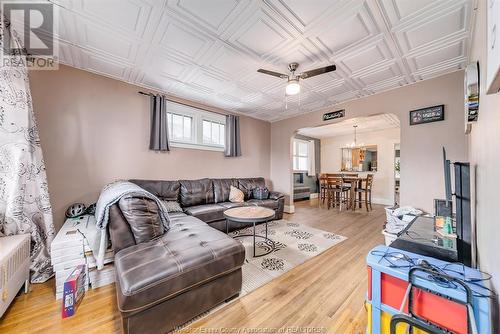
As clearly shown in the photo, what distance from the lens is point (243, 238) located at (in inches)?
117

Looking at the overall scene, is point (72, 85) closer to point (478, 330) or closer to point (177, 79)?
point (177, 79)

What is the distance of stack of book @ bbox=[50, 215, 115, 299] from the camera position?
64.7 inches

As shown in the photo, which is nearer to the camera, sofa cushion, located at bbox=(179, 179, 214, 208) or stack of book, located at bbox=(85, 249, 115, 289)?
stack of book, located at bbox=(85, 249, 115, 289)

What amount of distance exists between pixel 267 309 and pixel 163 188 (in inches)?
96.2

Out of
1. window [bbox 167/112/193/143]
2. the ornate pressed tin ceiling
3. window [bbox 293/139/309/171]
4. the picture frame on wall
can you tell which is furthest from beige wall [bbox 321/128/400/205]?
window [bbox 167/112/193/143]

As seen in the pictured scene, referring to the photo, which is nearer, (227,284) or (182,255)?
(182,255)

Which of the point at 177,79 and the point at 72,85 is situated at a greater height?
the point at 177,79

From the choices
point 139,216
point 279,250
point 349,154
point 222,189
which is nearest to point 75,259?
point 139,216

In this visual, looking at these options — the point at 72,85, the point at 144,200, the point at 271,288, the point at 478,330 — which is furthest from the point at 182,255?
the point at 72,85

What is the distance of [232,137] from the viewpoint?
4328 millimetres

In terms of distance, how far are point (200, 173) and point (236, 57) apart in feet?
7.81

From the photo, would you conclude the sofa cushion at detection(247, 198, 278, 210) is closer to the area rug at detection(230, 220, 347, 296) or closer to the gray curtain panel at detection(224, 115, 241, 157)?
the area rug at detection(230, 220, 347, 296)

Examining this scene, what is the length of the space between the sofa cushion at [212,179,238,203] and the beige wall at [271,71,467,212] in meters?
3.01

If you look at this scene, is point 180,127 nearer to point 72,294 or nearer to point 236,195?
point 236,195
